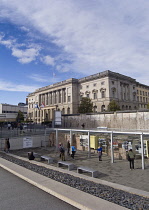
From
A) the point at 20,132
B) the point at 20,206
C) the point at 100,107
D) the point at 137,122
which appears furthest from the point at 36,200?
the point at 100,107

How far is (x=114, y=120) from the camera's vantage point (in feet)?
105

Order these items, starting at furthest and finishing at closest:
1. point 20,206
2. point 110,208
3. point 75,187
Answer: point 75,187 < point 20,206 < point 110,208

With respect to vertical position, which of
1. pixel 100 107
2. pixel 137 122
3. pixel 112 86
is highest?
pixel 112 86

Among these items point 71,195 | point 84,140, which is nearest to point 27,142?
point 84,140

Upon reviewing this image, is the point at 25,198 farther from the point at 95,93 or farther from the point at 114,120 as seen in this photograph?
the point at 95,93

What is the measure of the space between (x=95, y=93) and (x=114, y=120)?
38.1 m

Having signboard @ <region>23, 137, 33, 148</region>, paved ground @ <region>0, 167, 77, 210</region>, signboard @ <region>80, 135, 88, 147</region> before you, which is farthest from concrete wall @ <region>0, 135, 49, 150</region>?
paved ground @ <region>0, 167, 77, 210</region>

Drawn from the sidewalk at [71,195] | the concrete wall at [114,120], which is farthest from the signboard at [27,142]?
the sidewalk at [71,195]

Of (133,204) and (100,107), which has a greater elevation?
(100,107)

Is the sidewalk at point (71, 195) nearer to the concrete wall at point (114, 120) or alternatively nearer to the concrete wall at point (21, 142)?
the concrete wall at point (21, 142)

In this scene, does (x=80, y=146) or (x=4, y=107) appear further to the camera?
(x=4, y=107)

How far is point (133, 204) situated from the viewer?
228 inches

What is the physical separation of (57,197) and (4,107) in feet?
303

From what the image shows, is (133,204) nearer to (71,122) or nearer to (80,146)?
(80,146)
